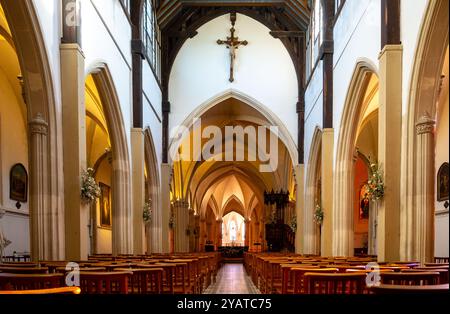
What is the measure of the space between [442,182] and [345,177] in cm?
365

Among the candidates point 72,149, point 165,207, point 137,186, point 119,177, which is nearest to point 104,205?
point 165,207

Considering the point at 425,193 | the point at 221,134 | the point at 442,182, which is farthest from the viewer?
the point at 221,134

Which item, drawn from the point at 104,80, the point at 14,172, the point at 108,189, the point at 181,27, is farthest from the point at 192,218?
the point at 104,80

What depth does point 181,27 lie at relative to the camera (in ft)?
74.4

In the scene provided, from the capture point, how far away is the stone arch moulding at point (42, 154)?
849 centimetres

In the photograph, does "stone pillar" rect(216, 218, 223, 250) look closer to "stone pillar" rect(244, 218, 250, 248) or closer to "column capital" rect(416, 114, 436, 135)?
"stone pillar" rect(244, 218, 250, 248)

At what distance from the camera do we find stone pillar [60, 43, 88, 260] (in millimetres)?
9125

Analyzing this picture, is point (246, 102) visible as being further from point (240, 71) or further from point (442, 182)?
point (442, 182)

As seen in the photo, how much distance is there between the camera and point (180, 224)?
98.3 feet

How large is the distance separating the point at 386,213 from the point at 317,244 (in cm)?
1124

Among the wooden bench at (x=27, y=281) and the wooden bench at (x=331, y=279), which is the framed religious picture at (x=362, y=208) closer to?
the wooden bench at (x=331, y=279)

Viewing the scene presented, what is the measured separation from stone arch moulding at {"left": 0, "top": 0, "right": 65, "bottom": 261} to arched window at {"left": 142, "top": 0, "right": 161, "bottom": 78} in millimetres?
9011

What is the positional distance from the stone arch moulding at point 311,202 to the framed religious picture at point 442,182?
456cm

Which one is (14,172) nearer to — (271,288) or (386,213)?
(271,288)
